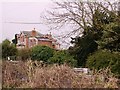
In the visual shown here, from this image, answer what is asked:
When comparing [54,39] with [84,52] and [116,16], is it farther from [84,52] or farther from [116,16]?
[116,16]

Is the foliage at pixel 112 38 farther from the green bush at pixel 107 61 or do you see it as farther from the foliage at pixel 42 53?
the foliage at pixel 42 53

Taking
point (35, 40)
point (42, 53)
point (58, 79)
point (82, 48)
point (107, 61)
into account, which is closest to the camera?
point (58, 79)

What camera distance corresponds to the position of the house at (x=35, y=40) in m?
18.8

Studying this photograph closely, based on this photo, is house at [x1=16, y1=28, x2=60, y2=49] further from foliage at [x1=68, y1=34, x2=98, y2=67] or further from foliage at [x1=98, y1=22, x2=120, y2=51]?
foliage at [x1=98, y1=22, x2=120, y2=51]

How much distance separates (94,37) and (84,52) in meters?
1.19

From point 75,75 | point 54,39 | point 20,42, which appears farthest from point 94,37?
point 75,75

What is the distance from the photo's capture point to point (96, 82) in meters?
6.58

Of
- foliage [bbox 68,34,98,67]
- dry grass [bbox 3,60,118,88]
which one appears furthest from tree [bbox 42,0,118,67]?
dry grass [bbox 3,60,118,88]

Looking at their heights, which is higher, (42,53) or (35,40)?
(35,40)

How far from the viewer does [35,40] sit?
24.2 meters

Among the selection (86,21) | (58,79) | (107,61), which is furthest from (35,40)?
(58,79)

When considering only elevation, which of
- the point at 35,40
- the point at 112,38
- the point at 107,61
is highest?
the point at 35,40

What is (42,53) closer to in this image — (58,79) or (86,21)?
(86,21)

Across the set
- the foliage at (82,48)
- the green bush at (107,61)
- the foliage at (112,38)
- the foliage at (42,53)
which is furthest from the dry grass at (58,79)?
the foliage at (82,48)
